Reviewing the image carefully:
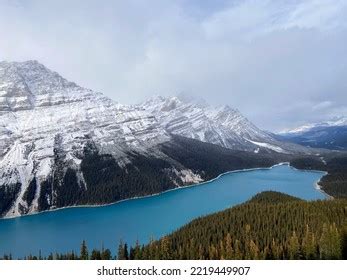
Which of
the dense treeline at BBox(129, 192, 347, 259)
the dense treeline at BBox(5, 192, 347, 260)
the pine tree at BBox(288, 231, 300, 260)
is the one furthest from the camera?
the pine tree at BBox(288, 231, 300, 260)

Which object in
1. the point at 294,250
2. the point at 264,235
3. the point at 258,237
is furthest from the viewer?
the point at 264,235

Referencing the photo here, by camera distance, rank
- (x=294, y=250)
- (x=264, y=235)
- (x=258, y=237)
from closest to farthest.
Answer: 1. (x=294, y=250)
2. (x=258, y=237)
3. (x=264, y=235)

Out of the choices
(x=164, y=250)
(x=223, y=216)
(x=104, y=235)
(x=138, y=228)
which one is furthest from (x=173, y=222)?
(x=164, y=250)

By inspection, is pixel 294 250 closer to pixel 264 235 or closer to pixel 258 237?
pixel 258 237

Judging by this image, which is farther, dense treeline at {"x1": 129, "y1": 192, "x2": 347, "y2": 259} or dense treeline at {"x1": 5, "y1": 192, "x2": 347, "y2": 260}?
dense treeline at {"x1": 5, "y1": 192, "x2": 347, "y2": 260}

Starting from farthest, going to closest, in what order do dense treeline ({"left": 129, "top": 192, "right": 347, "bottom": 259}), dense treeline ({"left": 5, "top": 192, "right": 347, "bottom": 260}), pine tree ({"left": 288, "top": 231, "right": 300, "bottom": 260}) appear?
pine tree ({"left": 288, "top": 231, "right": 300, "bottom": 260}), dense treeline ({"left": 5, "top": 192, "right": 347, "bottom": 260}), dense treeline ({"left": 129, "top": 192, "right": 347, "bottom": 259})

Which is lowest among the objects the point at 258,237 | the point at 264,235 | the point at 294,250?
the point at 294,250

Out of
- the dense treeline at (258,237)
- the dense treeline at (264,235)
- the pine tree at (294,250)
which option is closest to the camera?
the dense treeline at (264,235)

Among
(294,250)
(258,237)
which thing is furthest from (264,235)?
(294,250)

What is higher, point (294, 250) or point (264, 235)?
point (264, 235)
